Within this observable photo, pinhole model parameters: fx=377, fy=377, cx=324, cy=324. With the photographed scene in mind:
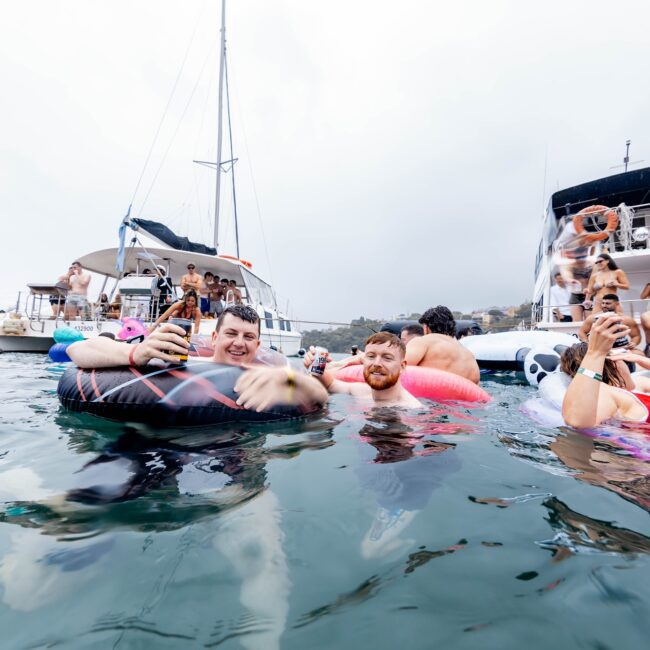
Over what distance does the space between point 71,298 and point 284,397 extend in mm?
9967

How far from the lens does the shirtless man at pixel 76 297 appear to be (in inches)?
407

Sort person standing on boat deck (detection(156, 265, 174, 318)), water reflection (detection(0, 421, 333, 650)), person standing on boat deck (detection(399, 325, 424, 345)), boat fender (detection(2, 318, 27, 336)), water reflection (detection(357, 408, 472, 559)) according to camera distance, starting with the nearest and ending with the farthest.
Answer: water reflection (detection(0, 421, 333, 650)), water reflection (detection(357, 408, 472, 559)), person standing on boat deck (detection(399, 325, 424, 345)), boat fender (detection(2, 318, 27, 336)), person standing on boat deck (detection(156, 265, 174, 318))

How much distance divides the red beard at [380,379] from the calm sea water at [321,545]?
107 cm

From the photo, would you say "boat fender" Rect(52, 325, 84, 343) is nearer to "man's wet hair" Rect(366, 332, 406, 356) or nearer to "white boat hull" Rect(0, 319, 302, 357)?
"white boat hull" Rect(0, 319, 302, 357)

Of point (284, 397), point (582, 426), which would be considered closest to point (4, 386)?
point (284, 397)

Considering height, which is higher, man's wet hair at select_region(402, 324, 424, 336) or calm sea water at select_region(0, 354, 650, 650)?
man's wet hair at select_region(402, 324, 424, 336)

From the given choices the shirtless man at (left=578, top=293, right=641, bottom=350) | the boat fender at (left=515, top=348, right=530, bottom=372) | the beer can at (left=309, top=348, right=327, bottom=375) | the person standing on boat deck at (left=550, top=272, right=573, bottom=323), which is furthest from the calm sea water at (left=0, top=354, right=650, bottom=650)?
the person standing on boat deck at (left=550, top=272, right=573, bottom=323)

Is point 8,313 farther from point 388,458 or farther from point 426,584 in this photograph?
point 426,584

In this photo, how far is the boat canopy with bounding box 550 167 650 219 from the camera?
38.6 ft

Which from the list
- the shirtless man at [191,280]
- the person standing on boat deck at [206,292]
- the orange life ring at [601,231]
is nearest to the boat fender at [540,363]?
the orange life ring at [601,231]

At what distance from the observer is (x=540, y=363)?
20.0ft

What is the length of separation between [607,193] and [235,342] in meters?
14.3

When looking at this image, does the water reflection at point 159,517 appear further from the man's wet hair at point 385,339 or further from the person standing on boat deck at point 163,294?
the person standing on boat deck at point 163,294

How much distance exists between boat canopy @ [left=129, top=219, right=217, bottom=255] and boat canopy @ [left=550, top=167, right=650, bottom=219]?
1207cm
